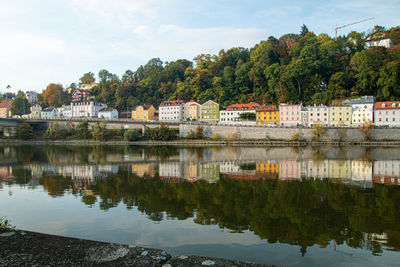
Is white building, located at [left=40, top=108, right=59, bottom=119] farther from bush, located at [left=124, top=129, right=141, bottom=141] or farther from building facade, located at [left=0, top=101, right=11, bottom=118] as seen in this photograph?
bush, located at [left=124, top=129, right=141, bottom=141]

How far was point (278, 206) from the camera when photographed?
12.9 metres

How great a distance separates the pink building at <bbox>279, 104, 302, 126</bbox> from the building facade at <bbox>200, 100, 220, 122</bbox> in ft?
55.1

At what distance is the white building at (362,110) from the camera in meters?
58.1

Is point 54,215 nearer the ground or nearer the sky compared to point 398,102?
nearer the ground

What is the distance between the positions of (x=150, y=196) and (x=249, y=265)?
35.1 ft

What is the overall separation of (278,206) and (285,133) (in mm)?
47349

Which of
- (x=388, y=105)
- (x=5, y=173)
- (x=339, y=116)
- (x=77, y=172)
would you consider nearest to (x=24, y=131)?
(x=5, y=173)

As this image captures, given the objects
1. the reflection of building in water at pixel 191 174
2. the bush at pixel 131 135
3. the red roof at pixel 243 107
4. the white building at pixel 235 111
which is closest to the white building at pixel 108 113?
the bush at pixel 131 135

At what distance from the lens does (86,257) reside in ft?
17.8

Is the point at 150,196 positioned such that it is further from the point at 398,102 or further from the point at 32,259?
the point at 398,102

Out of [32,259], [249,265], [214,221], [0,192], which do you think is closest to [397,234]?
[214,221]

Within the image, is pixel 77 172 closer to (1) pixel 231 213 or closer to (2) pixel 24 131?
(1) pixel 231 213

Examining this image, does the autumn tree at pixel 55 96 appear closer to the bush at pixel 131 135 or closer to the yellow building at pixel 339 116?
the bush at pixel 131 135

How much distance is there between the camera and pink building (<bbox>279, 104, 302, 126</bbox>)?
64562 millimetres
